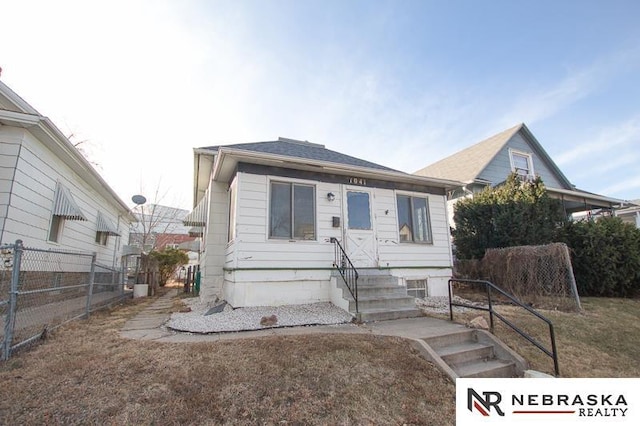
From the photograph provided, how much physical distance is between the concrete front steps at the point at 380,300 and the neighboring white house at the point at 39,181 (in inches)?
279

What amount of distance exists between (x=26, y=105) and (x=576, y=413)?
35.3 ft

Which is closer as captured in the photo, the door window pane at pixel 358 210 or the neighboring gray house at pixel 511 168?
the door window pane at pixel 358 210

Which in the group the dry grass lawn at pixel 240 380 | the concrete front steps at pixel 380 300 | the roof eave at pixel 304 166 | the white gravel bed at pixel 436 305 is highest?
the roof eave at pixel 304 166

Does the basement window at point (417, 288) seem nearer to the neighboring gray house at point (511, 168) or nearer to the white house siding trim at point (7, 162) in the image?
the neighboring gray house at point (511, 168)

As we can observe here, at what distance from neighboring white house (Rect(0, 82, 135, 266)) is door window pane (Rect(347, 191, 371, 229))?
716cm

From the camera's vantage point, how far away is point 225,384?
2842 mm

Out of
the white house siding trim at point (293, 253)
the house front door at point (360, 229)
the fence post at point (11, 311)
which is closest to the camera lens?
the fence post at point (11, 311)

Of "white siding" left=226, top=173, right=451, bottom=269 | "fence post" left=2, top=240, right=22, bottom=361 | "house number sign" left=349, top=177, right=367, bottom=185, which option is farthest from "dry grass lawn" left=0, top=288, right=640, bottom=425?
"house number sign" left=349, top=177, right=367, bottom=185

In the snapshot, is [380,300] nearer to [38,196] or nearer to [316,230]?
[316,230]

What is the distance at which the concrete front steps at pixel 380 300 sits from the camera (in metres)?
5.63

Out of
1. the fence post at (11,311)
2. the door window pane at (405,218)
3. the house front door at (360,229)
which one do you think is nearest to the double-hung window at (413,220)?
the door window pane at (405,218)

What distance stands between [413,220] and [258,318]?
5.37m

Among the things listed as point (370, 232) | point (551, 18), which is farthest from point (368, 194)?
point (551, 18)

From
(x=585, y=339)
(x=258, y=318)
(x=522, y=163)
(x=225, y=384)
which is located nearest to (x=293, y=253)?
(x=258, y=318)
